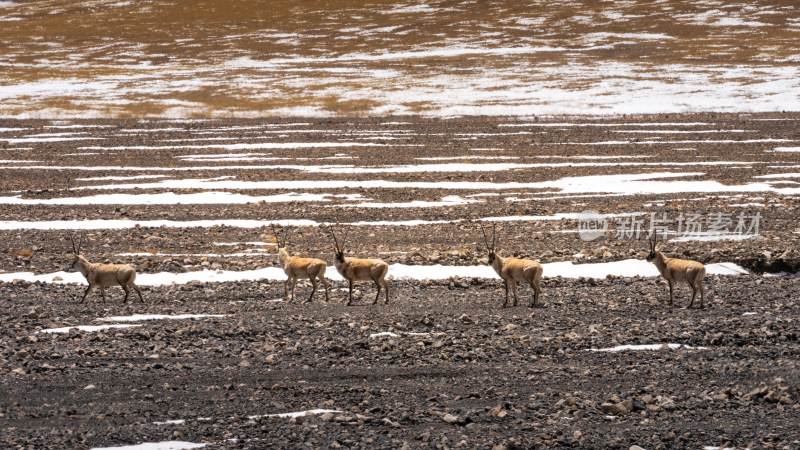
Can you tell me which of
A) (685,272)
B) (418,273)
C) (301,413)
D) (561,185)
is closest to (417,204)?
Answer: (561,185)

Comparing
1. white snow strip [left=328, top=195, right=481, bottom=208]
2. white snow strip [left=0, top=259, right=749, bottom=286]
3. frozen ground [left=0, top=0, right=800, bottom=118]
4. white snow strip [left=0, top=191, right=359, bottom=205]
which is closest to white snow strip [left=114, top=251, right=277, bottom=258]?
white snow strip [left=0, top=259, right=749, bottom=286]

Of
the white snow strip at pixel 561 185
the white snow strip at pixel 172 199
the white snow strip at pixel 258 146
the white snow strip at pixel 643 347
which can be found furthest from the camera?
the white snow strip at pixel 258 146

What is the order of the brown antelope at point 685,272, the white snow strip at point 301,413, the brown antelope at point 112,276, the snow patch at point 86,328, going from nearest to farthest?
the white snow strip at point 301,413
the snow patch at point 86,328
the brown antelope at point 685,272
the brown antelope at point 112,276

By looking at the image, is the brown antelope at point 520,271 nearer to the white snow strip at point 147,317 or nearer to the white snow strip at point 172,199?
the white snow strip at point 147,317

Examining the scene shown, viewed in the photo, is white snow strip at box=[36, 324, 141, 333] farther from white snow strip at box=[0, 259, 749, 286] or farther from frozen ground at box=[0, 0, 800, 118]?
frozen ground at box=[0, 0, 800, 118]

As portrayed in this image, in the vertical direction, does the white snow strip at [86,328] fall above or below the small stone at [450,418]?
below

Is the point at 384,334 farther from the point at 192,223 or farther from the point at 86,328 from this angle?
the point at 192,223

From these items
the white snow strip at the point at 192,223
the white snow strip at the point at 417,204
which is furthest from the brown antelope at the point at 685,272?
the white snow strip at the point at 417,204

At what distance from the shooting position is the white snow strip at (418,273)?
50.5 ft

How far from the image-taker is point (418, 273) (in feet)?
51.5

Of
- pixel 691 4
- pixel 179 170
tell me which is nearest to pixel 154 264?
pixel 179 170

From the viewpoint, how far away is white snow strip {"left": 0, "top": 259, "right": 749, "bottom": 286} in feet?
50.5

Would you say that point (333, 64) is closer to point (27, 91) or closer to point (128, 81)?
point (128, 81)

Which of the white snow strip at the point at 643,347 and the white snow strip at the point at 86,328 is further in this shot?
the white snow strip at the point at 86,328
